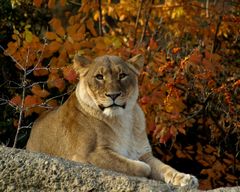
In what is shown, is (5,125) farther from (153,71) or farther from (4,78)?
(153,71)

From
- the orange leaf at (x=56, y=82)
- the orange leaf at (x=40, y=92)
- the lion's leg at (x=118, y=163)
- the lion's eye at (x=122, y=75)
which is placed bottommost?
the orange leaf at (x=40, y=92)

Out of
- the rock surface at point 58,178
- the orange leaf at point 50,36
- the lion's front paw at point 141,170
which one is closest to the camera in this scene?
the rock surface at point 58,178

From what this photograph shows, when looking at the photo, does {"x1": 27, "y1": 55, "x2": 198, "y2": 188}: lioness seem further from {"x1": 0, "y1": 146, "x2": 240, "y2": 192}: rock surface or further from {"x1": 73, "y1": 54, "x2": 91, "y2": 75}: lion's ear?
{"x1": 0, "y1": 146, "x2": 240, "y2": 192}: rock surface

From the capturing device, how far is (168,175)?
6.65 m

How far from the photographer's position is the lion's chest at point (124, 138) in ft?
23.1

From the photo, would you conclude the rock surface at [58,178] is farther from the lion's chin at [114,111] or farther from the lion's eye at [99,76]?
the lion's eye at [99,76]

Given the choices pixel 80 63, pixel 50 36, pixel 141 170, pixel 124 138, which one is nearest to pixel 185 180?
pixel 141 170

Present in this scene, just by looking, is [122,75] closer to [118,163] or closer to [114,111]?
[114,111]

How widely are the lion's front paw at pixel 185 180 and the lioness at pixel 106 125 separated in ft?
0.30

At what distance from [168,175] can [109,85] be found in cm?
96

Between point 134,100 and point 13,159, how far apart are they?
2.04 meters

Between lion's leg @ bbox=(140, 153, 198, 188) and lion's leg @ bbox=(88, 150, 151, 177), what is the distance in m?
0.17

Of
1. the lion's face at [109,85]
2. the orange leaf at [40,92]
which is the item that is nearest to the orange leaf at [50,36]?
the orange leaf at [40,92]

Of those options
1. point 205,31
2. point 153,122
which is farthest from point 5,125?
point 205,31
